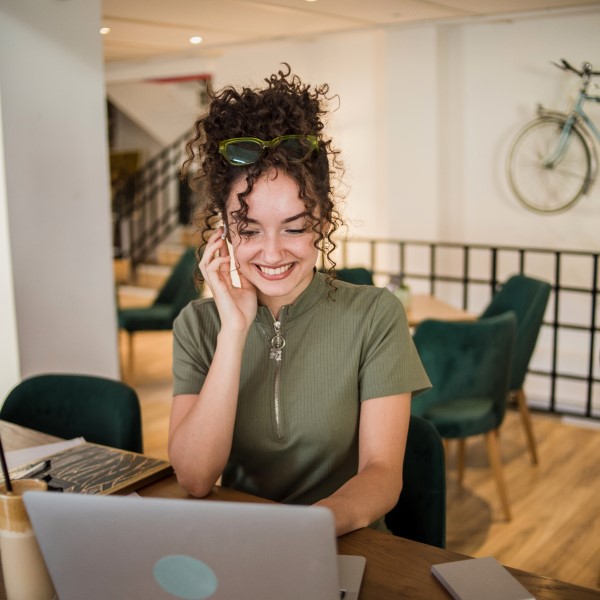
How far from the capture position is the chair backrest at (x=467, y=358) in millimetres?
3020

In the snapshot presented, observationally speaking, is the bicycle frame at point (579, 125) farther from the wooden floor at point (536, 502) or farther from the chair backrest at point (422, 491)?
the chair backrest at point (422, 491)

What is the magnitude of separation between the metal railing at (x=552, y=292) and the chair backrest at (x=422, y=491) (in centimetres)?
238

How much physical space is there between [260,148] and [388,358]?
0.48 meters

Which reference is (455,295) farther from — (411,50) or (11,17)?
(11,17)

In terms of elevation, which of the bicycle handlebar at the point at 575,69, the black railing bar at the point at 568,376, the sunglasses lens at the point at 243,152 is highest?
the bicycle handlebar at the point at 575,69

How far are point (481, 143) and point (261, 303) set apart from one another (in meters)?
4.10

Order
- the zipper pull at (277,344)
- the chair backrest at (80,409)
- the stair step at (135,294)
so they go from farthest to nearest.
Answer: the stair step at (135,294) → the chair backrest at (80,409) → the zipper pull at (277,344)

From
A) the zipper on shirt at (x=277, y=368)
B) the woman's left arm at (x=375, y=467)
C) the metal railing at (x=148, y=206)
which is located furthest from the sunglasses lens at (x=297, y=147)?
the metal railing at (x=148, y=206)

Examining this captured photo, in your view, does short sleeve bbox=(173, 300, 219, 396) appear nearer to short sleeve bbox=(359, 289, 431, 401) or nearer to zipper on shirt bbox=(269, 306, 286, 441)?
zipper on shirt bbox=(269, 306, 286, 441)

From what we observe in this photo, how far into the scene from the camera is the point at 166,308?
17.8 ft

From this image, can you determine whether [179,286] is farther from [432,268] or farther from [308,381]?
[308,381]

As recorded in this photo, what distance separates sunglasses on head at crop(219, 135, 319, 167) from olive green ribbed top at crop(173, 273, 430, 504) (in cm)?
29

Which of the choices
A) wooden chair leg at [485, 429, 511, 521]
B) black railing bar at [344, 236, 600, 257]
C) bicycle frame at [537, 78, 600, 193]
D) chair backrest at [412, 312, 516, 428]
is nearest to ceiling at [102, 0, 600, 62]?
bicycle frame at [537, 78, 600, 193]

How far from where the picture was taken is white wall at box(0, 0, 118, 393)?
281 cm
